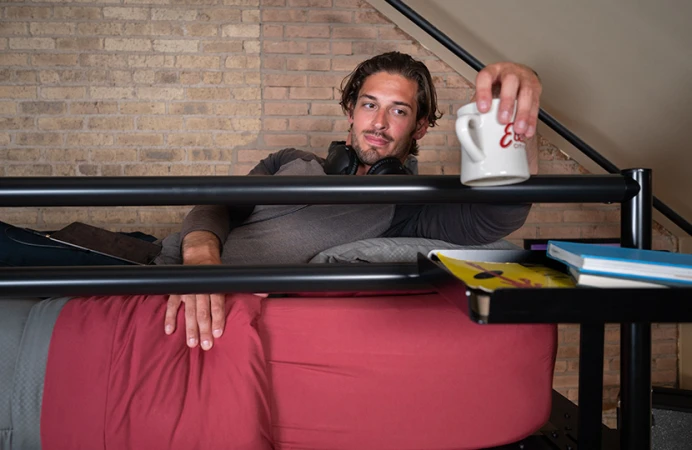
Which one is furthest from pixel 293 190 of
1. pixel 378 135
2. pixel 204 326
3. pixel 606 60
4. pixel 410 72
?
pixel 606 60

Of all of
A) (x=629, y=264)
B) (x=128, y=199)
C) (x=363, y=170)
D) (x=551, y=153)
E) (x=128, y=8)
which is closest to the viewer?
(x=629, y=264)

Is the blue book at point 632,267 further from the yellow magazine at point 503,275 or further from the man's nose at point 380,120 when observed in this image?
the man's nose at point 380,120

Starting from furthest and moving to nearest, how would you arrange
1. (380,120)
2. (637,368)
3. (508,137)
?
(380,120), (637,368), (508,137)

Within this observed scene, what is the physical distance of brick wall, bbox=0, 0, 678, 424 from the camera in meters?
2.83

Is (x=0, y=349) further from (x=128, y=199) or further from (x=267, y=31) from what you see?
(x=267, y=31)

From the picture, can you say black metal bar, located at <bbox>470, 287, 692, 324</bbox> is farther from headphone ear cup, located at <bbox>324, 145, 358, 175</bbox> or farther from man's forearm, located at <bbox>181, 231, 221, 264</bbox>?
headphone ear cup, located at <bbox>324, 145, 358, 175</bbox>

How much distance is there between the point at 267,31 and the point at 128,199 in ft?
7.94

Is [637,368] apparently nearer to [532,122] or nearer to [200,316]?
[532,122]

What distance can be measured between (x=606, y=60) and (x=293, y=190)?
6.57ft

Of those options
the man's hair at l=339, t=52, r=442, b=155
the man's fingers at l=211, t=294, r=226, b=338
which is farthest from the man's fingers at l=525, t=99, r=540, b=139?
the man's hair at l=339, t=52, r=442, b=155

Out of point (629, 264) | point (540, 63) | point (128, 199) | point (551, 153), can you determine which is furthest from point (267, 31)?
point (629, 264)

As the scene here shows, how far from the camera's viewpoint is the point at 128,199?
2.35ft

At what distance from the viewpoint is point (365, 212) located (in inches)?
54.7

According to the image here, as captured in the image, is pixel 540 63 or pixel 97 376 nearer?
pixel 97 376
